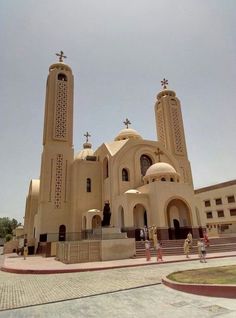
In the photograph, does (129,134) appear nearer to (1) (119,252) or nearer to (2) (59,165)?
(2) (59,165)

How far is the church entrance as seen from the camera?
2075 centimetres

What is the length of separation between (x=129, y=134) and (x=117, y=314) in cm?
2606

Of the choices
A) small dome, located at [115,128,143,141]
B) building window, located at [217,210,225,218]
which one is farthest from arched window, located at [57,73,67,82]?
building window, located at [217,210,225,218]

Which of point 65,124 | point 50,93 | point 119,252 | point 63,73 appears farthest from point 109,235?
point 63,73

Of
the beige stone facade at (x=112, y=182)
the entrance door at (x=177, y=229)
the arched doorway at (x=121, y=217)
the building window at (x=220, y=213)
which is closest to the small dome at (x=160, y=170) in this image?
the beige stone facade at (x=112, y=182)

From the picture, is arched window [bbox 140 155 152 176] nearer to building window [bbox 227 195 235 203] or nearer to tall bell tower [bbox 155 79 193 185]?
tall bell tower [bbox 155 79 193 185]

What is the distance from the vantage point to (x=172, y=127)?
29.6 meters

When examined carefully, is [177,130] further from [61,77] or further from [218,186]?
[61,77]

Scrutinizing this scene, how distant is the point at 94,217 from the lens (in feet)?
78.0

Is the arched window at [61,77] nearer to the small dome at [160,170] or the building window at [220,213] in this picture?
the small dome at [160,170]

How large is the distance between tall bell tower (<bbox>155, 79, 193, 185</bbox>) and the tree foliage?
61423 millimetres

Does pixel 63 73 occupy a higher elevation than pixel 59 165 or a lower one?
higher

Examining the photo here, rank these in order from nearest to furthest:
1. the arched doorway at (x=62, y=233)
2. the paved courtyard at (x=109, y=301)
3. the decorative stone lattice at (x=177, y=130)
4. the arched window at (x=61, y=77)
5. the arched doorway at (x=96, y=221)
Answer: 1. the paved courtyard at (x=109, y=301)
2. the arched doorway at (x=62, y=233)
3. the arched doorway at (x=96, y=221)
4. the arched window at (x=61, y=77)
5. the decorative stone lattice at (x=177, y=130)

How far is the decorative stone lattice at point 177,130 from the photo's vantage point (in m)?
29.1
